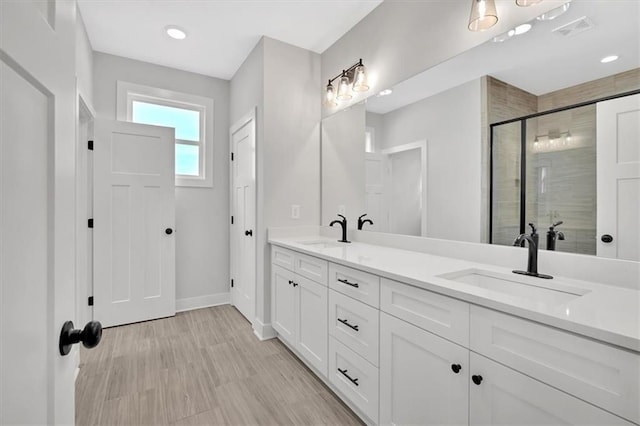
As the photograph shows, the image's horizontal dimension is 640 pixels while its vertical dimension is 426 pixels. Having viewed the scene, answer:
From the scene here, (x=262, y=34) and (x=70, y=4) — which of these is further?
(x=262, y=34)

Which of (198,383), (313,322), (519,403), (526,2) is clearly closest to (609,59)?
(526,2)

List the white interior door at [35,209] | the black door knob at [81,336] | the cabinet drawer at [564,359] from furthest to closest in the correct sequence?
the cabinet drawer at [564,359]
the black door knob at [81,336]
the white interior door at [35,209]

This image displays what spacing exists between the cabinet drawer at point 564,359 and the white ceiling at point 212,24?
92.3 inches

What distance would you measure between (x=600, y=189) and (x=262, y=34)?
267 centimetres

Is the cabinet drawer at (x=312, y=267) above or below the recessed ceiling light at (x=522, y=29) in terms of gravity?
Result: below

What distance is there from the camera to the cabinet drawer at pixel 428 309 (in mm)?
1103

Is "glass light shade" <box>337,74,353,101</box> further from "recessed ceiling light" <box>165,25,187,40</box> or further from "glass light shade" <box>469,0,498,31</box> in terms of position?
"recessed ceiling light" <box>165,25,187,40</box>

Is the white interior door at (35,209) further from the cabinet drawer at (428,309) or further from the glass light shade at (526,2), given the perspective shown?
the glass light shade at (526,2)

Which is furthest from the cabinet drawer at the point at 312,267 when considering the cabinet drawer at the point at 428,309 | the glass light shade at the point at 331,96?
the glass light shade at the point at 331,96

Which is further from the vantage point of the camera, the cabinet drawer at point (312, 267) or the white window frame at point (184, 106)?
the white window frame at point (184, 106)

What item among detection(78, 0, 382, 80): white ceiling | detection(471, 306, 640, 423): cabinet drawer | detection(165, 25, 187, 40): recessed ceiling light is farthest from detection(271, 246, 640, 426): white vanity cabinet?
detection(165, 25, 187, 40): recessed ceiling light

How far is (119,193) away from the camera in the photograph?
2994 millimetres

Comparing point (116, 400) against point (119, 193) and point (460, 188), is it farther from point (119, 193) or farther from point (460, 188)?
point (460, 188)

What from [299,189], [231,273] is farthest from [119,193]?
[299,189]
